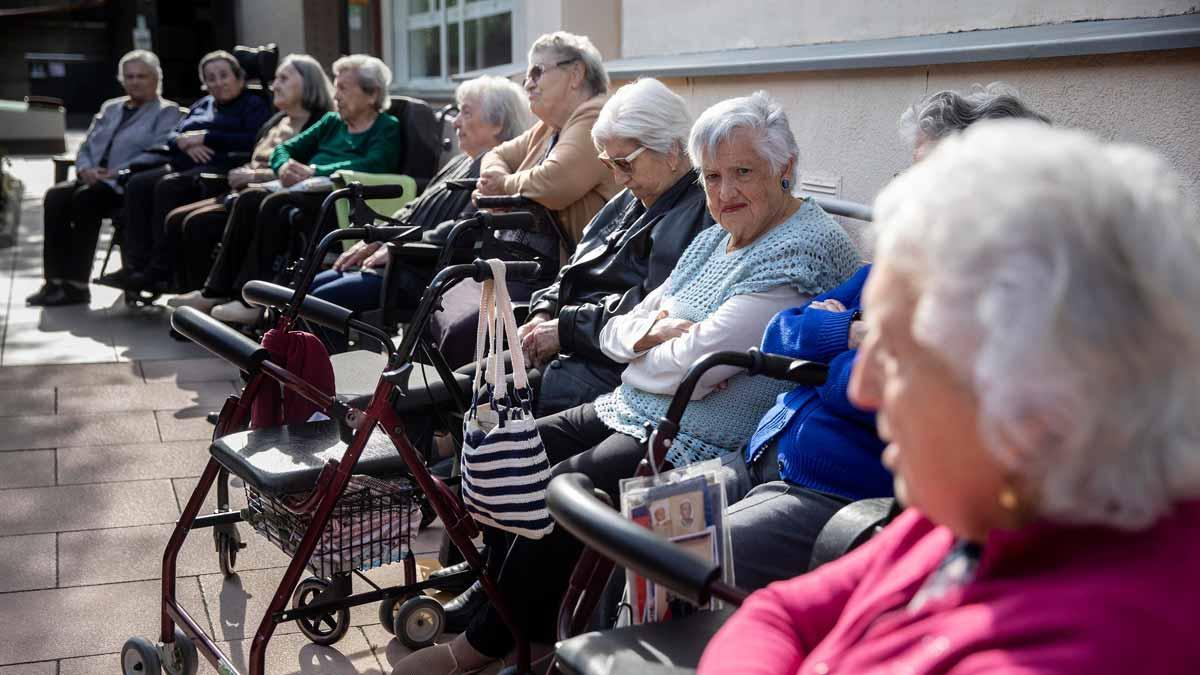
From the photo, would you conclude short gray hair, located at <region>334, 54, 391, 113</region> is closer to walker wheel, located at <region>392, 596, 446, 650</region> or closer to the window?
the window

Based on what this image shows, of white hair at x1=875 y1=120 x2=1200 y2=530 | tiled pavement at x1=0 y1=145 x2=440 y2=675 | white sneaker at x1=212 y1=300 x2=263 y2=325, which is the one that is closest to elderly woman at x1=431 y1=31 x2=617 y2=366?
tiled pavement at x1=0 y1=145 x2=440 y2=675

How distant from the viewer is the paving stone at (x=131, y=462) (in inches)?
172

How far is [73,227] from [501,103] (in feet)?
12.5

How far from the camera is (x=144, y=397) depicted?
17.9ft

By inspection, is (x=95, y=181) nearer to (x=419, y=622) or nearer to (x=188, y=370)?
(x=188, y=370)

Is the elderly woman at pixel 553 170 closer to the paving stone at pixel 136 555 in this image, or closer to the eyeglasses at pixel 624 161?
the eyeglasses at pixel 624 161

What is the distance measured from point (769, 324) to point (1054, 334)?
165 cm

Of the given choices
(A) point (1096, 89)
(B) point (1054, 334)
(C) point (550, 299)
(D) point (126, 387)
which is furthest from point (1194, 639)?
(D) point (126, 387)

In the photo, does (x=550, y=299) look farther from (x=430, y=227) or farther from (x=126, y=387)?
(x=126, y=387)

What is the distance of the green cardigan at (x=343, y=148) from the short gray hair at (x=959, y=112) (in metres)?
3.97

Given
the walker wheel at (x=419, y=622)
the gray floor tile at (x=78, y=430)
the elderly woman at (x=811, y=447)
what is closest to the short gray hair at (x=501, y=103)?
the gray floor tile at (x=78, y=430)

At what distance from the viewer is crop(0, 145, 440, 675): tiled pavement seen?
3094 mm

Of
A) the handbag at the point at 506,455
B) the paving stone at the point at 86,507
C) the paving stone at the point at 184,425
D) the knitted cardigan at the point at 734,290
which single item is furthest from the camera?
the paving stone at the point at 184,425

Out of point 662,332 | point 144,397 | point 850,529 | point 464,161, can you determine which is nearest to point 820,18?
point 662,332
